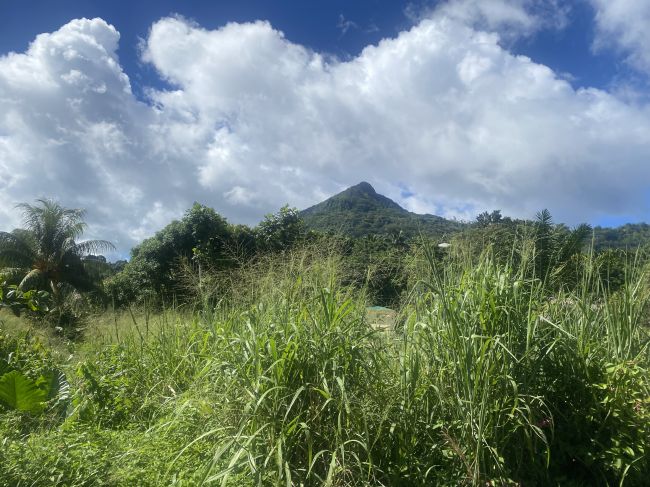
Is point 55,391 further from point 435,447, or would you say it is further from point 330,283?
point 435,447

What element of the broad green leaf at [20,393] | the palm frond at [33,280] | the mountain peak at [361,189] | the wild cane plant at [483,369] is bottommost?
the broad green leaf at [20,393]

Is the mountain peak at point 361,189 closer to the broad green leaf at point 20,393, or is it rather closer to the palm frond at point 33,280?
the palm frond at point 33,280

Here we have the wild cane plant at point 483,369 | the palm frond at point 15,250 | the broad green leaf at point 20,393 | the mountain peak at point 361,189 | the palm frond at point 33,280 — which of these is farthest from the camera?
the mountain peak at point 361,189

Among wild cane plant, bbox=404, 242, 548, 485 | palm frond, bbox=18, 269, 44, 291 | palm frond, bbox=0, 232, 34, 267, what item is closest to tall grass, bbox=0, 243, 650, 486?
wild cane plant, bbox=404, 242, 548, 485

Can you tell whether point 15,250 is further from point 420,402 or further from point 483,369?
point 483,369

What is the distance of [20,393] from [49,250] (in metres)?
20.5

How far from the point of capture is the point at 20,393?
3752 mm

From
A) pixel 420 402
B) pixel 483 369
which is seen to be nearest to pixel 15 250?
pixel 420 402

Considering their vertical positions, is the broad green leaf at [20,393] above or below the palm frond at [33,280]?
below

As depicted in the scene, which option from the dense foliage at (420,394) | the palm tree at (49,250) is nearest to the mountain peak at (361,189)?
the palm tree at (49,250)

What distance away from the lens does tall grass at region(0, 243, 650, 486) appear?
8.56ft

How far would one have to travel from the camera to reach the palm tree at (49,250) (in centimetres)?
2079

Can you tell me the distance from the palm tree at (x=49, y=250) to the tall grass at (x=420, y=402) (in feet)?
66.2

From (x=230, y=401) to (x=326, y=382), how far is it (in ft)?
2.05
